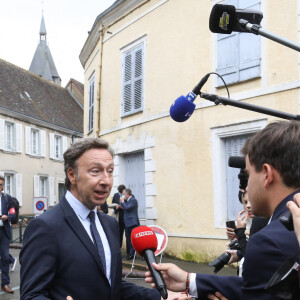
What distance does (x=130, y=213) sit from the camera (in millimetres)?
11961

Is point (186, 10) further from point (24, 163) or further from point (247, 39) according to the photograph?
point (24, 163)

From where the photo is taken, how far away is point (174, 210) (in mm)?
12117

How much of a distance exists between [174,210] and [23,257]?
9.81 meters

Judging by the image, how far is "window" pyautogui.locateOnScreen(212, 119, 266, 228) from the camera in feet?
35.2

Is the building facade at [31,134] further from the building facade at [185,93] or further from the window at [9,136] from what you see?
the building facade at [185,93]

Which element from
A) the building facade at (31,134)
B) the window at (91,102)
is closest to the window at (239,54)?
the window at (91,102)

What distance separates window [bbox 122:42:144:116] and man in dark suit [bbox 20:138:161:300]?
10.8 metres

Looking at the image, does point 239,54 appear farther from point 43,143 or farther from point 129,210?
point 43,143

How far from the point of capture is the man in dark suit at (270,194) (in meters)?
1.71

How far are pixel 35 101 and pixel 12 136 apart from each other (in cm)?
Result: 479

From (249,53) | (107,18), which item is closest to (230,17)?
(249,53)

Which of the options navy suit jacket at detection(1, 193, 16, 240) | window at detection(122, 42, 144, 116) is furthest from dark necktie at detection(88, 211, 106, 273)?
window at detection(122, 42, 144, 116)

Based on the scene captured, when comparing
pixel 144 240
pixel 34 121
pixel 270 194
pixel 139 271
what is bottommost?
pixel 139 271

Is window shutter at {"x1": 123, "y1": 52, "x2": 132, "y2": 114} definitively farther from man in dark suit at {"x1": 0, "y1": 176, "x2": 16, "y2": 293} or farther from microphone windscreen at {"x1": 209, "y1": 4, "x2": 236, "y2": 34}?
microphone windscreen at {"x1": 209, "y1": 4, "x2": 236, "y2": 34}
